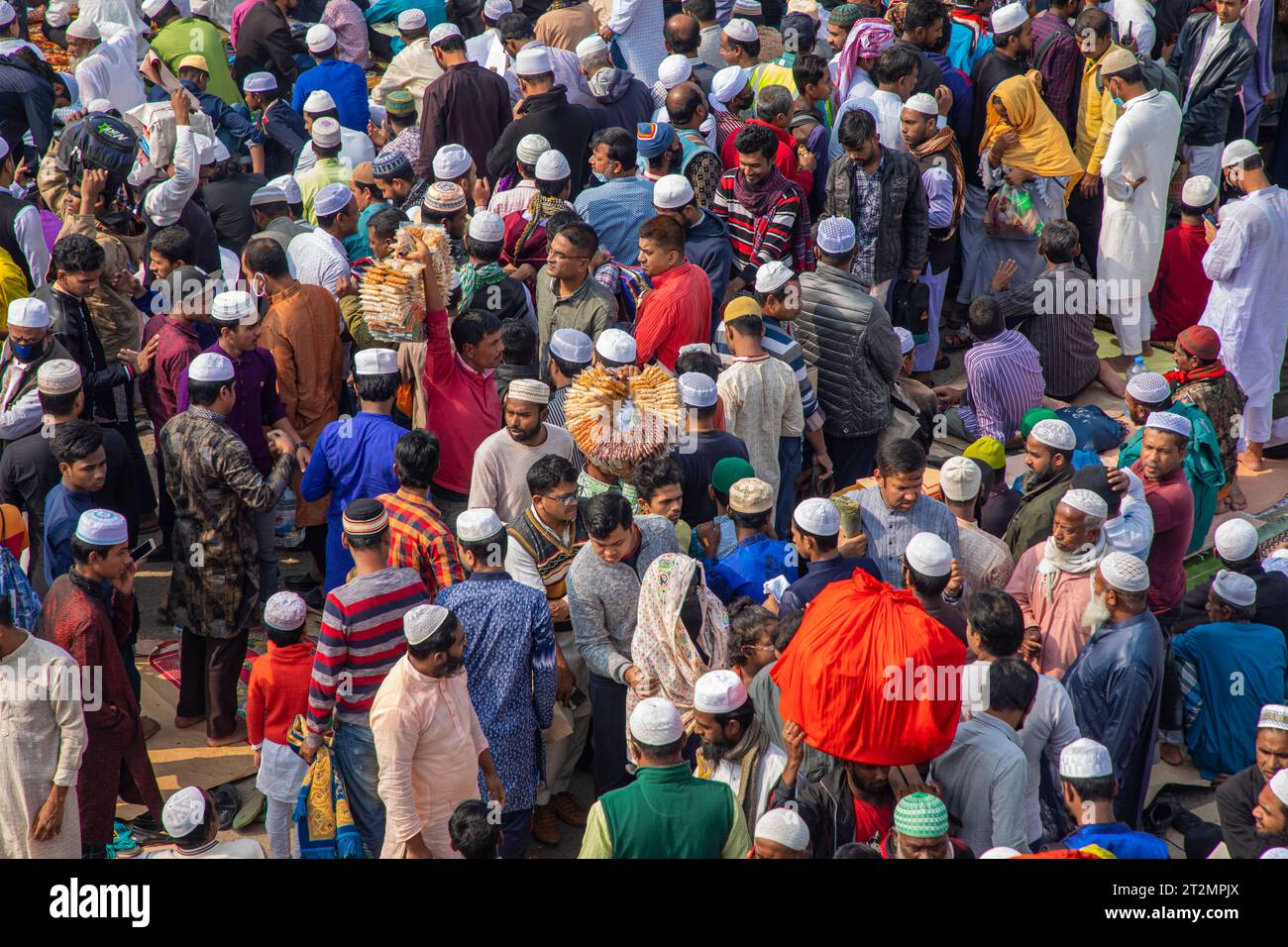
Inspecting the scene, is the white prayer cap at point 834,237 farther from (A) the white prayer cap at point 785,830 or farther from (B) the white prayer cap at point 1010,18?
(A) the white prayer cap at point 785,830

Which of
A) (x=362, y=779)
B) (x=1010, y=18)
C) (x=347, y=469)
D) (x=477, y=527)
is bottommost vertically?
(x=362, y=779)

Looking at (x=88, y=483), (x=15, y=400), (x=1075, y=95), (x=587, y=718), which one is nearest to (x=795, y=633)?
(x=587, y=718)

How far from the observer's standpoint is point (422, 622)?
4.99m

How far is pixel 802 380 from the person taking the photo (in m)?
7.38

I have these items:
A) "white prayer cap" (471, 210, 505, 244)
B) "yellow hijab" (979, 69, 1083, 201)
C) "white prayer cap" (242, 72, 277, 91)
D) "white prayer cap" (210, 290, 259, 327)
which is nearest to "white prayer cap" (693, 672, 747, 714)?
"white prayer cap" (210, 290, 259, 327)

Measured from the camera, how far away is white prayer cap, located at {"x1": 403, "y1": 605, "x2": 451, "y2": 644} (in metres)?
4.99

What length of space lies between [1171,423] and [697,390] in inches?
83.1

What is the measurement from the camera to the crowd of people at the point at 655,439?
5.18 m

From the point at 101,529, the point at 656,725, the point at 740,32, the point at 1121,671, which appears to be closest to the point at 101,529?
the point at 101,529

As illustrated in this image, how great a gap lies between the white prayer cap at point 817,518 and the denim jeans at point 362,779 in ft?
5.72

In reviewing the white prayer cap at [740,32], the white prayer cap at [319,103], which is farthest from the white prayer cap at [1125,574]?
the white prayer cap at [319,103]

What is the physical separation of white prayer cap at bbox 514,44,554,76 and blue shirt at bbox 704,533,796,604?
4.00m

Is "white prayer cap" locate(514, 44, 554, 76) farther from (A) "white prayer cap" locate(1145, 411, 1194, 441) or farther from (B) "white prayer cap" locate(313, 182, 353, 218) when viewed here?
(A) "white prayer cap" locate(1145, 411, 1194, 441)

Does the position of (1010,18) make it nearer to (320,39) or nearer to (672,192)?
(672,192)
